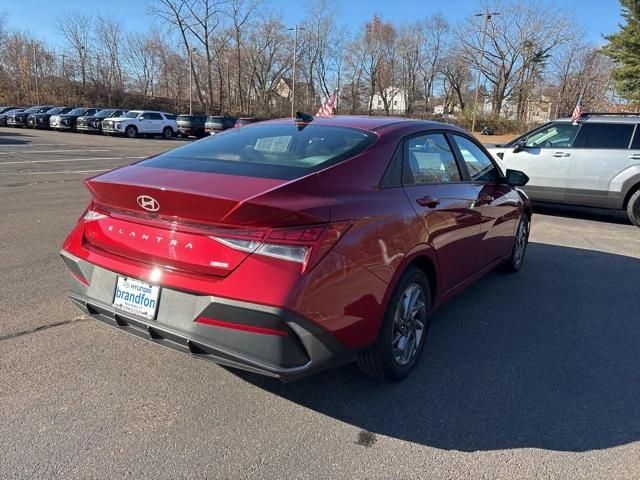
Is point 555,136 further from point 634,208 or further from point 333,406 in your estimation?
point 333,406

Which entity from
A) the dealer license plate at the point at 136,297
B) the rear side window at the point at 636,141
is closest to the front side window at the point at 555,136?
the rear side window at the point at 636,141

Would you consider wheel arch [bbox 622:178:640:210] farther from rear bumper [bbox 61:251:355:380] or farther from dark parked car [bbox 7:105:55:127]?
dark parked car [bbox 7:105:55:127]

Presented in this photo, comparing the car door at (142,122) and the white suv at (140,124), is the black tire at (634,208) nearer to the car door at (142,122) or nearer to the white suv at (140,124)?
the white suv at (140,124)

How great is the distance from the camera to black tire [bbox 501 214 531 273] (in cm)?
564

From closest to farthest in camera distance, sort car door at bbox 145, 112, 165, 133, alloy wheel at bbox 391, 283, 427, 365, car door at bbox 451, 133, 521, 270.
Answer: alloy wheel at bbox 391, 283, 427, 365 → car door at bbox 451, 133, 521, 270 → car door at bbox 145, 112, 165, 133

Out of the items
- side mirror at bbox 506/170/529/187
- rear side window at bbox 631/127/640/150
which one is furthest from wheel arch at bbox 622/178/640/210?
side mirror at bbox 506/170/529/187

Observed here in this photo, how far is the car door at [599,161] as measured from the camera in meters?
9.05

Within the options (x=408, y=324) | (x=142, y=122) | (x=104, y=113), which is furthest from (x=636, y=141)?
(x=104, y=113)

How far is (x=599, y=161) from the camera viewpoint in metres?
9.19

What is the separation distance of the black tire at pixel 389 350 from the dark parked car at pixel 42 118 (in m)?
→ 38.3

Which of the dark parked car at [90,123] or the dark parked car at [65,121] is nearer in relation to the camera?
the dark parked car at [90,123]

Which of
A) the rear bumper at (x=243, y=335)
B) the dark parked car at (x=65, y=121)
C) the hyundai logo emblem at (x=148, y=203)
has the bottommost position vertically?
the dark parked car at (x=65, y=121)

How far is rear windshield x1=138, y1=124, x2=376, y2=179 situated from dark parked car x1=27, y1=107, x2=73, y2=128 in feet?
122

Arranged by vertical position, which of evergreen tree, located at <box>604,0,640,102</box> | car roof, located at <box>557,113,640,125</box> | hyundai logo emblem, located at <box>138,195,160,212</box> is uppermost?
evergreen tree, located at <box>604,0,640,102</box>
